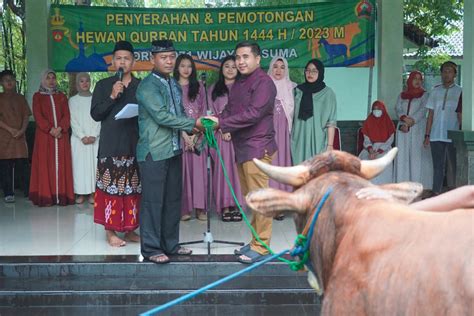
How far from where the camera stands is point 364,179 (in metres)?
2.12

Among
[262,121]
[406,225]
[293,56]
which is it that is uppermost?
[293,56]

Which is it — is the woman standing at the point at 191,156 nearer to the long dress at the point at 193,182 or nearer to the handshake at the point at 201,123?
the long dress at the point at 193,182

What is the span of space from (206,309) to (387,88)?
529 cm

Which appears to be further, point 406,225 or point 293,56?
point 293,56

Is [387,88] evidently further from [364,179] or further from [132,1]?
[364,179]

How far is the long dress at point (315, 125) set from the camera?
24.8 feet

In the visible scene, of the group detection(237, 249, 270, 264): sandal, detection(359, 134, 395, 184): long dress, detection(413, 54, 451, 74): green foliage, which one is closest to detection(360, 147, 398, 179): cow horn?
detection(237, 249, 270, 264): sandal

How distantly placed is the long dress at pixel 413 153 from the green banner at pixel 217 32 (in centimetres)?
101

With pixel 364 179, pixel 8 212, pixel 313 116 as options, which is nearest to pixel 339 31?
pixel 313 116

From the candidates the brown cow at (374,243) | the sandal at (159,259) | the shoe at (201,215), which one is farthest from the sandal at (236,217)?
the brown cow at (374,243)

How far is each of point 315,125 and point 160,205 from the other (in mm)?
2551

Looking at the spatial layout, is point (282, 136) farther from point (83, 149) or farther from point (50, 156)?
point (50, 156)

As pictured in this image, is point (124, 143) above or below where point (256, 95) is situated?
below

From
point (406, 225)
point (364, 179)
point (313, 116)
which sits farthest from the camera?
point (313, 116)
